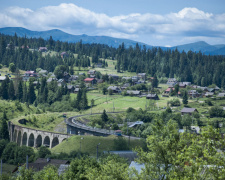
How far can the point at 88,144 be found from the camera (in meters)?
78.1

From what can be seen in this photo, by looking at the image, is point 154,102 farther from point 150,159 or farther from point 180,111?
point 150,159

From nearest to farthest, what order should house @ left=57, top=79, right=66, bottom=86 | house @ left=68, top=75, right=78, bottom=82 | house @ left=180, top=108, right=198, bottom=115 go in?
house @ left=180, top=108, right=198, bottom=115
house @ left=57, top=79, right=66, bottom=86
house @ left=68, top=75, right=78, bottom=82

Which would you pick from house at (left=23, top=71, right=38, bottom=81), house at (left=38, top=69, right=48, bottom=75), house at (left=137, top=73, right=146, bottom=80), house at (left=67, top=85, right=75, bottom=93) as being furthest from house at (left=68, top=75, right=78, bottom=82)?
house at (left=137, top=73, right=146, bottom=80)

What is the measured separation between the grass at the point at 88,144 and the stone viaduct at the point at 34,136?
9.10m

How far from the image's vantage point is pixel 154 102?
134 meters

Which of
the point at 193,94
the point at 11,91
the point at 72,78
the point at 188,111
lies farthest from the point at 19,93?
the point at 193,94

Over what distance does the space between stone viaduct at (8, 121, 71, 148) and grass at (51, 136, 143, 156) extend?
9.10 meters

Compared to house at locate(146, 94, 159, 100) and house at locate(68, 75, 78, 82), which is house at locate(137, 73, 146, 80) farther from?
house at locate(146, 94, 159, 100)

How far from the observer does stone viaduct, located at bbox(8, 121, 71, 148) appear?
91.8 metres

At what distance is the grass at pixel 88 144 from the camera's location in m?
75.6

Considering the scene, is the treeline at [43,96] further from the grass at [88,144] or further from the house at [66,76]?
the grass at [88,144]


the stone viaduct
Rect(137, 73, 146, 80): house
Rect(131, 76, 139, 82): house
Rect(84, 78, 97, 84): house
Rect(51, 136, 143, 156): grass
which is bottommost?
the stone viaduct

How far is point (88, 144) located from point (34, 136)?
77.5 feet

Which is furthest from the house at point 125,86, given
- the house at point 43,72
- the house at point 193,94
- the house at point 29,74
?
the house at point 43,72
